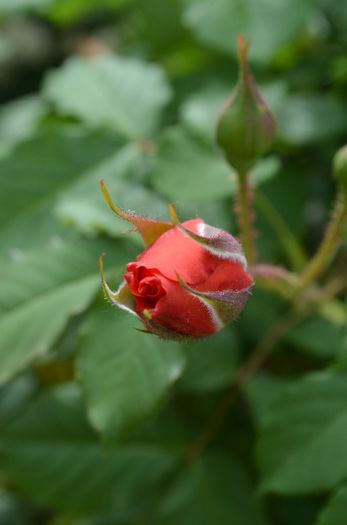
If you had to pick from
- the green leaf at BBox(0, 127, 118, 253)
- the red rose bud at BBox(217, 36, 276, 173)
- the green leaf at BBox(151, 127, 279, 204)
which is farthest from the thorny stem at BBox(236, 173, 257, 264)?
the green leaf at BBox(0, 127, 118, 253)

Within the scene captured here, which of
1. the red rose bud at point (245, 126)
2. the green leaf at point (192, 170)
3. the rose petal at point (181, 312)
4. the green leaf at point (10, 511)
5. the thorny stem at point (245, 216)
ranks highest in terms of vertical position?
the rose petal at point (181, 312)

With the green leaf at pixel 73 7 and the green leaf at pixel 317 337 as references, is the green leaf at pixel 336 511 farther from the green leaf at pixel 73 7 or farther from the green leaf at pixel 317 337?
the green leaf at pixel 73 7

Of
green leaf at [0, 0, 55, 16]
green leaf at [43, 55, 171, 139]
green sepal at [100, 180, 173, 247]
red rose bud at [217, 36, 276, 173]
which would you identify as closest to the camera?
green sepal at [100, 180, 173, 247]

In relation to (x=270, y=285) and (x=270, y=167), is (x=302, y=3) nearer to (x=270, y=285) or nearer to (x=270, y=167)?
(x=270, y=167)

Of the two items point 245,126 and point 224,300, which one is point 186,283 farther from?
point 245,126

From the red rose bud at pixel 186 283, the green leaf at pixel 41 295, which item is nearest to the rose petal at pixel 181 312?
the red rose bud at pixel 186 283

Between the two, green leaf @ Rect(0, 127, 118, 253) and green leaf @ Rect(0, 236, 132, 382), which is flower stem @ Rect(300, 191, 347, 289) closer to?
green leaf @ Rect(0, 236, 132, 382)
